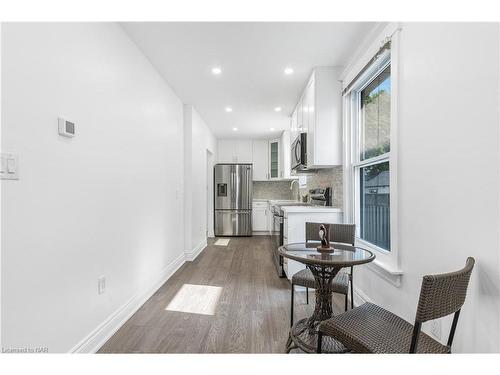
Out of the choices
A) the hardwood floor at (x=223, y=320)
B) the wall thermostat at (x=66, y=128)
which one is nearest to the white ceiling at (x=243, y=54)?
the wall thermostat at (x=66, y=128)

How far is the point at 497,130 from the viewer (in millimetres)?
1077

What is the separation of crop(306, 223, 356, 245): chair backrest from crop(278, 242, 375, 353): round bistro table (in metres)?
0.43

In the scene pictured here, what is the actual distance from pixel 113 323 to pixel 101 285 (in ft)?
1.19

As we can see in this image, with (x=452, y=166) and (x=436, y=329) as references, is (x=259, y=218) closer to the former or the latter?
(x=436, y=329)

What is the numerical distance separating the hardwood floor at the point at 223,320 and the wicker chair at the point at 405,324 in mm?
711

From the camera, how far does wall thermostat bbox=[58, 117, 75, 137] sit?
1.49 metres

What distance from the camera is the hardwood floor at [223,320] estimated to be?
1857mm

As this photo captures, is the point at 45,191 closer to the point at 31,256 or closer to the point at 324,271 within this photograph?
the point at 31,256

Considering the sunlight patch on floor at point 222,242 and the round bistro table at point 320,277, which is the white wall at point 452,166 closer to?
the round bistro table at point 320,277

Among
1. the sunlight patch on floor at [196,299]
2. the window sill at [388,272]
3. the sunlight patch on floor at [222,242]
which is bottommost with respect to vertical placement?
the sunlight patch on floor at [222,242]

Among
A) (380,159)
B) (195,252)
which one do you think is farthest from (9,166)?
(195,252)

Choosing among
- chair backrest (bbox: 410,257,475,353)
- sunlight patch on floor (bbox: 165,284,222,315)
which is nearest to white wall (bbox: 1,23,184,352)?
sunlight patch on floor (bbox: 165,284,222,315)

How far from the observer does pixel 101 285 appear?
6.23 ft

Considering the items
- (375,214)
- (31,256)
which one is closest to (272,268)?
(375,214)
